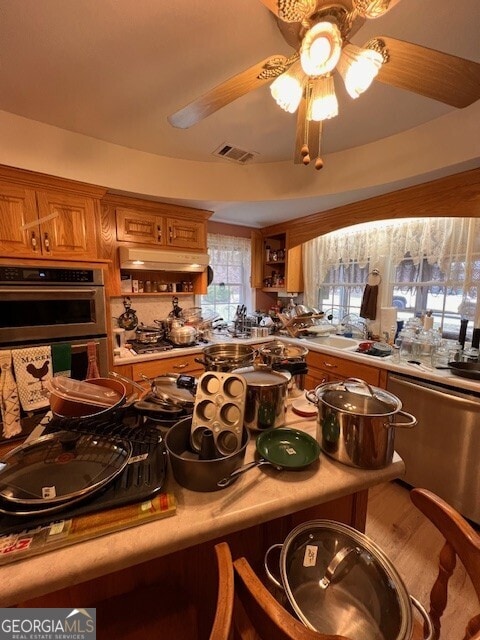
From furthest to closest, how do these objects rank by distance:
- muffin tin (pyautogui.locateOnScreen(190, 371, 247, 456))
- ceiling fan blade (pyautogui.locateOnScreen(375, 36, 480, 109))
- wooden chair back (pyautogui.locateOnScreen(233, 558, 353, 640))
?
ceiling fan blade (pyautogui.locateOnScreen(375, 36, 480, 109))
muffin tin (pyautogui.locateOnScreen(190, 371, 247, 456))
wooden chair back (pyautogui.locateOnScreen(233, 558, 353, 640))

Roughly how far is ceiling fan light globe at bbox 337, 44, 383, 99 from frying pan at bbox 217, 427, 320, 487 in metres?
→ 1.16

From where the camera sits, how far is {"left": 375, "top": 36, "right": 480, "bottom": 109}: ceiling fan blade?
85 cm

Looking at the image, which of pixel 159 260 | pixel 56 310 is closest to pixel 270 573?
pixel 56 310

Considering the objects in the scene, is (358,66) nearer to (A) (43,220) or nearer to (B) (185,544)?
(B) (185,544)

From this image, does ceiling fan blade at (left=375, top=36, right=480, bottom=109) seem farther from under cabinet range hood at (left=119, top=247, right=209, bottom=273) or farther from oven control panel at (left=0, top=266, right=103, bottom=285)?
oven control panel at (left=0, top=266, right=103, bottom=285)

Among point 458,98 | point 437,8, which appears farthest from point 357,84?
point 437,8

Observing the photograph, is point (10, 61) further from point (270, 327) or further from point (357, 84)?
point (270, 327)

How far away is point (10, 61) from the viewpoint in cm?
131

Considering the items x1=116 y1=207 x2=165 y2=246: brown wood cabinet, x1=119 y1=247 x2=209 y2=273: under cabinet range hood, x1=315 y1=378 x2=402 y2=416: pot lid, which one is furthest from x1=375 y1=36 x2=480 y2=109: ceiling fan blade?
x1=116 y1=207 x2=165 y2=246: brown wood cabinet

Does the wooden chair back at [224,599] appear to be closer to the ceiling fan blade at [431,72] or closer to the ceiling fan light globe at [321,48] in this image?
the ceiling fan light globe at [321,48]

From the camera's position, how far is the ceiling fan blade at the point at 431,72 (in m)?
0.85

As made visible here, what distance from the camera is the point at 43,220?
1905 mm

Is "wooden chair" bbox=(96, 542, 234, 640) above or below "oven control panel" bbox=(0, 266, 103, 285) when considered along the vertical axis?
below

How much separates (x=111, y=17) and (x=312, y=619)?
7.03 ft
